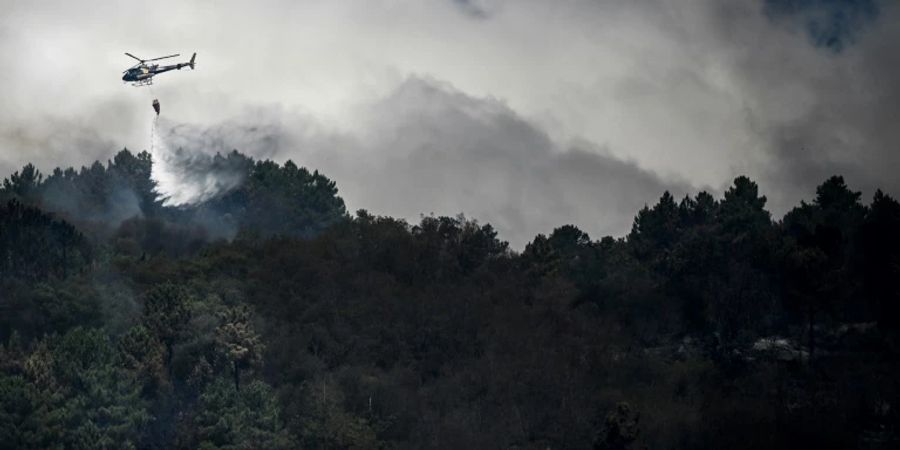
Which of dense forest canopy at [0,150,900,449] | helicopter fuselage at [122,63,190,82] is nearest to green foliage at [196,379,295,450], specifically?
dense forest canopy at [0,150,900,449]

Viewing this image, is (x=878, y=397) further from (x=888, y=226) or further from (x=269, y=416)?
(x=269, y=416)

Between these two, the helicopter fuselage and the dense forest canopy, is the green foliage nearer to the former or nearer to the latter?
the dense forest canopy

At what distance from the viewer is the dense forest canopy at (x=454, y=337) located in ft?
348

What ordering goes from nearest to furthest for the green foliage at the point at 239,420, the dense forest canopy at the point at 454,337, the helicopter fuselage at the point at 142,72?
the green foliage at the point at 239,420 → the dense forest canopy at the point at 454,337 → the helicopter fuselage at the point at 142,72

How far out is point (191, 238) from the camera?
150 metres

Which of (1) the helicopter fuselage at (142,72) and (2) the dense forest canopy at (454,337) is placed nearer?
(2) the dense forest canopy at (454,337)

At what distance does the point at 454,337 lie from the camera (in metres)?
124

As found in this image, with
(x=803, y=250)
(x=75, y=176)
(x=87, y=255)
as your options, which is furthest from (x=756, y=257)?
(x=75, y=176)

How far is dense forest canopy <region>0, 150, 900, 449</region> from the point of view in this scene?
106m

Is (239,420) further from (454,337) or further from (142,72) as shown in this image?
(142,72)

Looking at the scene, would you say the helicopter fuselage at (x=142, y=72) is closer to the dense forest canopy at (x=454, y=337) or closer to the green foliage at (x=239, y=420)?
the dense forest canopy at (x=454, y=337)

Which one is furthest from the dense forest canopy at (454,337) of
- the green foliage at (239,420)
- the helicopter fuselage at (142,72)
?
the helicopter fuselage at (142,72)

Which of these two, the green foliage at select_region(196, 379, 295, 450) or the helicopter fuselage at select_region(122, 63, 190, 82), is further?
the helicopter fuselage at select_region(122, 63, 190, 82)

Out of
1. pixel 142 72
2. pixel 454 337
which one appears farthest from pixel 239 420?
pixel 142 72
